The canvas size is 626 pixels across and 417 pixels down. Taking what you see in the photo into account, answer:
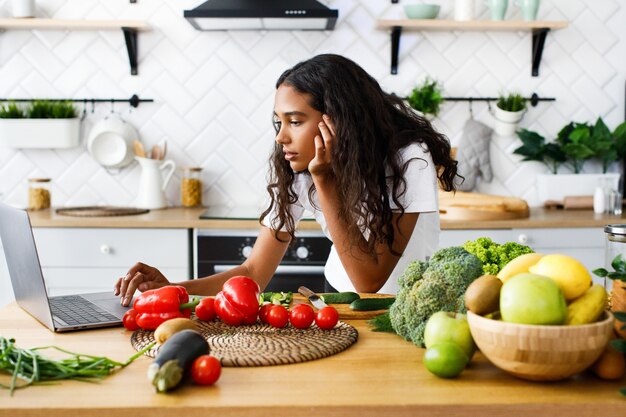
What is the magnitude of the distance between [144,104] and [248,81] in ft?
1.78

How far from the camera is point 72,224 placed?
313cm

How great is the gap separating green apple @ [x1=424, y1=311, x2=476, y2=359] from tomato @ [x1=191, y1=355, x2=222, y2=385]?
0.36 m

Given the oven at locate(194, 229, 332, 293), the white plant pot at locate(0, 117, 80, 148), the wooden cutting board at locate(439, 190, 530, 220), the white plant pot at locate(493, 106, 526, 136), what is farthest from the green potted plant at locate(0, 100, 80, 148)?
the white plant pot at locate(493, 106, 526, 136)

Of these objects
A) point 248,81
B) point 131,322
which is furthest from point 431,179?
point 248,81

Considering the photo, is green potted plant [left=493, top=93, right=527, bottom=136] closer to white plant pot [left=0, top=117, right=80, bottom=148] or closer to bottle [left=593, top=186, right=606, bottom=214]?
bottle [left=593, top=186, right=606, bottom=214]

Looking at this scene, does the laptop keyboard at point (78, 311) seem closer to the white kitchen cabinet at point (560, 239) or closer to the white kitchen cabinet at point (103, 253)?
the white kitchen cabinet at point (103, 253)

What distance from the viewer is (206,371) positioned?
45.3 inches

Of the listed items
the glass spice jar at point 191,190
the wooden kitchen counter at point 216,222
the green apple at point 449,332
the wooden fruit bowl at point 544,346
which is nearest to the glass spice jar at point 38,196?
the wooden kitchen counter at point 216,222

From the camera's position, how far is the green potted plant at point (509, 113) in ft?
12.1

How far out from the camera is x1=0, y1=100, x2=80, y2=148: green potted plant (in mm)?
3576

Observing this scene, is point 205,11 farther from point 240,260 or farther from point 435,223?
point 435,223

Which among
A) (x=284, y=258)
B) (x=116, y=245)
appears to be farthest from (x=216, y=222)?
(x=116, y=245)

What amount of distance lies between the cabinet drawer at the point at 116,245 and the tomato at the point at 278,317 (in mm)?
1679

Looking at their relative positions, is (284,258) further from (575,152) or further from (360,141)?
(575,152)
